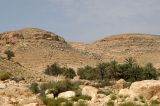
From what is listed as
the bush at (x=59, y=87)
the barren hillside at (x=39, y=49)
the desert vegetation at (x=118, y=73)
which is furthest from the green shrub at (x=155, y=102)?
the barren hillside at (x=39, y=49)

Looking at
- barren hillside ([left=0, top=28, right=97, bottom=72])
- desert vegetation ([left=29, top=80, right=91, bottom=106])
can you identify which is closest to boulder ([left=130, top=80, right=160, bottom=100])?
desert vegetation ([left=29, top=80, right=91, bottom=106])

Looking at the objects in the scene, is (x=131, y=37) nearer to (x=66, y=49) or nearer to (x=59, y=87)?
(x=66, y=49)

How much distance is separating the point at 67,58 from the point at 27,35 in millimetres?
11449

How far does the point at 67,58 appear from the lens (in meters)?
62.2

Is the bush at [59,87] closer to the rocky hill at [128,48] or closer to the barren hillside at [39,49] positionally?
the barren hillside at [39,49]

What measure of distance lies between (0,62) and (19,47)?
97.1 feet

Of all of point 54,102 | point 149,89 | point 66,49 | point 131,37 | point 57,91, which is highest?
point 149,89

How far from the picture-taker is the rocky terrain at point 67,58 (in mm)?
13470

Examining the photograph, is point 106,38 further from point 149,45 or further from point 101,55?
point 101,55

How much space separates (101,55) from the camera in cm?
7650

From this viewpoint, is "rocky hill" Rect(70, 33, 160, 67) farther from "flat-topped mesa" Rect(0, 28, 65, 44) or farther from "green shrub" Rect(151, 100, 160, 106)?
"green shrub" Rect(151, 100, 160, 106)

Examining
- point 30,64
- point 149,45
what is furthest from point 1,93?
point 149,45

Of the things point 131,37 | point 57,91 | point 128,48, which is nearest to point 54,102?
point 57,91

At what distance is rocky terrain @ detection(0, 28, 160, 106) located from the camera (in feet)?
44.2
